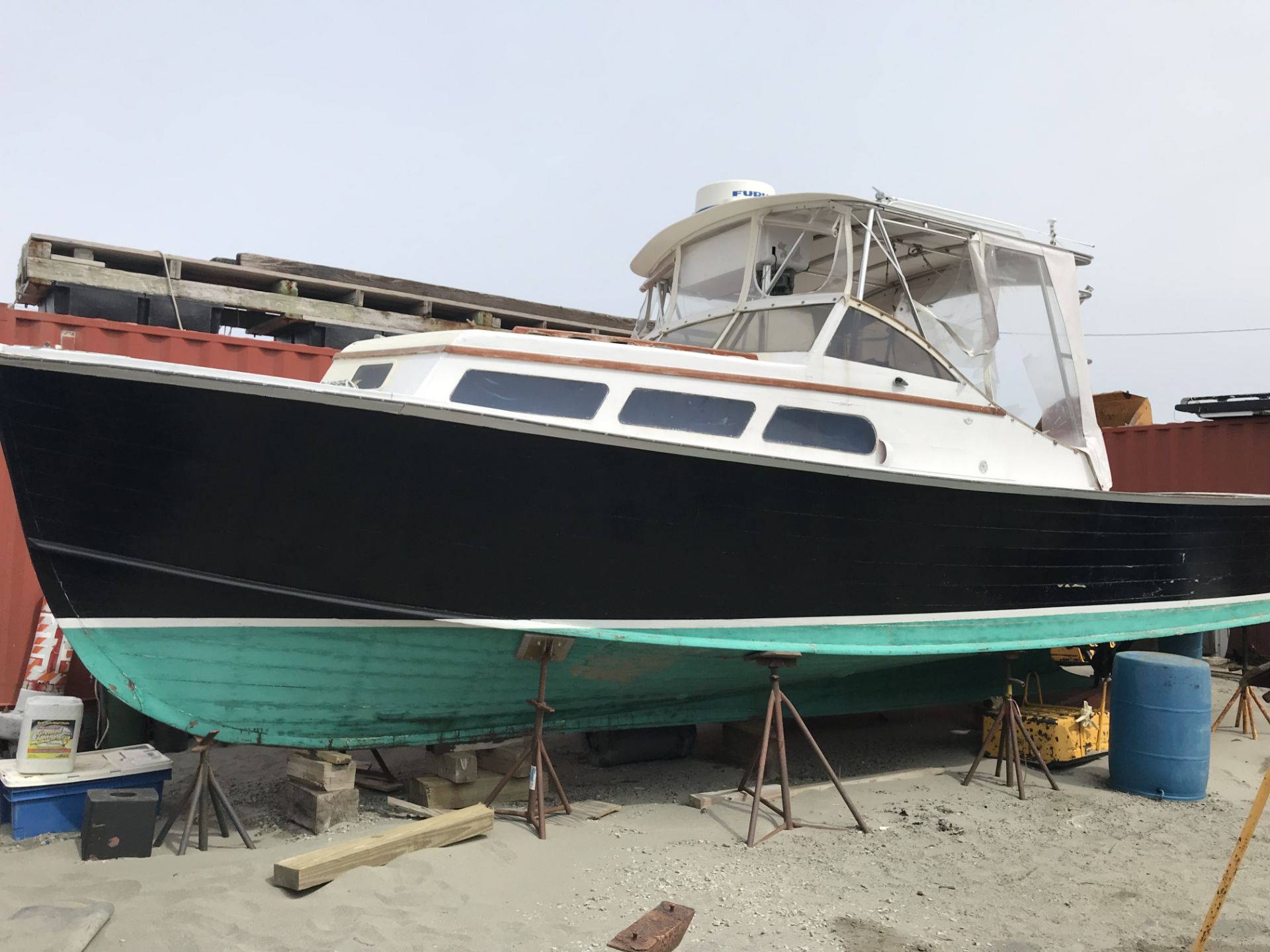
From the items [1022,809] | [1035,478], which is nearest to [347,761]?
[1022,809]

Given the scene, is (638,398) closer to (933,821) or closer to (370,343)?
(370,343)

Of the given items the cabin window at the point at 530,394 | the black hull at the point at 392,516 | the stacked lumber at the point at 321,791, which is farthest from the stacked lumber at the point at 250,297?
the stacked lumber at the point at 321,791

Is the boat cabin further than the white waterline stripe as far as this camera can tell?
Yes

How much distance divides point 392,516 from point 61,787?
6.43ft

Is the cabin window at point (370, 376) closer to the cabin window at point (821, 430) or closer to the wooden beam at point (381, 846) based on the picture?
the cabin window at point (821, 430)

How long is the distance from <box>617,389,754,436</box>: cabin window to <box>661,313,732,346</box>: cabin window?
3.80 feet

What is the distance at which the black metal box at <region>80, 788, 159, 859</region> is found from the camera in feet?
13.4

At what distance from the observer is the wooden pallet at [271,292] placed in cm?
634

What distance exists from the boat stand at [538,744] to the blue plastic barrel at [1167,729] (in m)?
3.40

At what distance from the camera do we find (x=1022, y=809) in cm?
534

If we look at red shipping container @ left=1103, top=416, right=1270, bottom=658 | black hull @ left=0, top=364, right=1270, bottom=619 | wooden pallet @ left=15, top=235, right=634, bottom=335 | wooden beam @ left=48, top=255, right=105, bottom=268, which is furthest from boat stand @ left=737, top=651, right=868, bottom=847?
red shipping container @ left=1103, top=416, right=1270, bottom=658

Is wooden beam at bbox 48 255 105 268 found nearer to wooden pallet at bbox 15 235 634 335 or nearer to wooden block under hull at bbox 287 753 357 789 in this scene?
wooden pallet at bbox 15 235 634 335

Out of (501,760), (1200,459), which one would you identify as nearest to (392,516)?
(501,760)

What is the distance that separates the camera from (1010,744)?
571 centimetres
